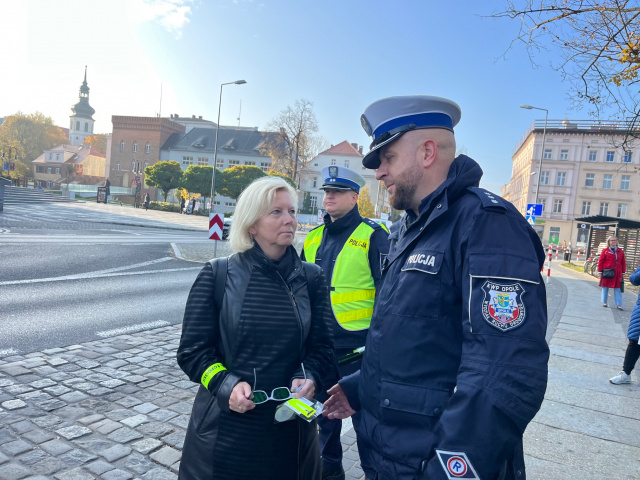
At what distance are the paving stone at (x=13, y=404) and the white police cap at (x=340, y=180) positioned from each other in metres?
3.27

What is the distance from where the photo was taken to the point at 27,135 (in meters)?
85.1

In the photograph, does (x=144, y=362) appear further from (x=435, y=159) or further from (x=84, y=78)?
(x=84, y=78)

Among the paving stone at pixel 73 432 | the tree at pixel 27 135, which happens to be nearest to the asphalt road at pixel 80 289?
the paving stone at pixel 73 432

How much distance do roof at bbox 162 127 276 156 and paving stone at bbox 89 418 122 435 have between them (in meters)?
71.0

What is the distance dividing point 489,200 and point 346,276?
1981mm

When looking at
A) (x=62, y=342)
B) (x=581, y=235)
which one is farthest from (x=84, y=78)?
(x=62, y=342)

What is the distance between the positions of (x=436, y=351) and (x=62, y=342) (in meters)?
5.74

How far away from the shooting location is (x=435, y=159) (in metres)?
1.74

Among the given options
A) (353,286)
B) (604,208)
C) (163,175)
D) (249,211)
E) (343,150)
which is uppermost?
(343,150)

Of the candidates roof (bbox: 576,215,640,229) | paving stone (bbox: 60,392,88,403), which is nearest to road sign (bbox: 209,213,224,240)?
paving stone (bbox: 60,392,88,403)

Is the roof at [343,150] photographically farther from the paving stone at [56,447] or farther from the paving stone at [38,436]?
the paving stone at [56,447]

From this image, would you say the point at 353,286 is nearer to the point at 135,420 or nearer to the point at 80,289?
the point at 135,420

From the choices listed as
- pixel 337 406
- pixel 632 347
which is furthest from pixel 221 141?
pixel 337 406

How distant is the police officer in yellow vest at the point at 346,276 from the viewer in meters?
3.27
